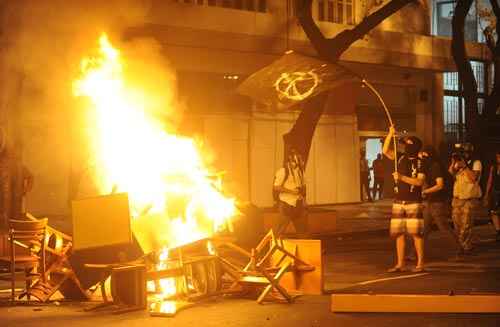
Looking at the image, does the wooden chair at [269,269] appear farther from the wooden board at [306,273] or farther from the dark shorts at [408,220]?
the dark shorts at [408,220]

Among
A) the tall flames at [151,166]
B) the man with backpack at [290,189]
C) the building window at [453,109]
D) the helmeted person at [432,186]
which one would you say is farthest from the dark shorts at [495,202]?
the building window at [453,109]

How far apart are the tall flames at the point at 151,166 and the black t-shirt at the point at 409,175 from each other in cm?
245

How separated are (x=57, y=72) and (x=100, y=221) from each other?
540 centimetres

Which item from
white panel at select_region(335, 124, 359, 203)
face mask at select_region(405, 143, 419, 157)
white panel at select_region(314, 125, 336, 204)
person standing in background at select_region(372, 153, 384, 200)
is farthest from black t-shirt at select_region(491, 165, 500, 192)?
person standing in background at select_region(372, 153, 384, 200)

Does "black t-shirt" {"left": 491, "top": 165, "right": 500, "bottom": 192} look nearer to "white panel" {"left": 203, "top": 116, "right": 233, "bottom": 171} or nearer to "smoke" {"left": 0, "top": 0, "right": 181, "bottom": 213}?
"smoke" {"left": 0, "top": 0, "right": 181, "bottom": 213}

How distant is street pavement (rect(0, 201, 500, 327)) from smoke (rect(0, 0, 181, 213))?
4384 millimetres

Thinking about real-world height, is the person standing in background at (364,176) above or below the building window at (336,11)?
below

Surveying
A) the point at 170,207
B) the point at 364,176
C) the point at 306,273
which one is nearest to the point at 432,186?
the point at 306,273

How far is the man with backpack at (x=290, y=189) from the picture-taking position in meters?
13.1

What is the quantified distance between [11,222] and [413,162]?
5548 millimetres

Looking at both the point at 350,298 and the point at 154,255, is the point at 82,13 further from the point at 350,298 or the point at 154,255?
the point at 350,298

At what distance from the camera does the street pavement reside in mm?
7871

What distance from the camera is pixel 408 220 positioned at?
1118 cm

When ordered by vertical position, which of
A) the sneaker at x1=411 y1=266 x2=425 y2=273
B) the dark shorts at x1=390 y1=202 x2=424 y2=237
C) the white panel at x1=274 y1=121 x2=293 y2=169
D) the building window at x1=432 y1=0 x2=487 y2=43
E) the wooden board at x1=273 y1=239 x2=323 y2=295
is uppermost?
the building window at x1=432 y1=0 x2=487 y2=43
